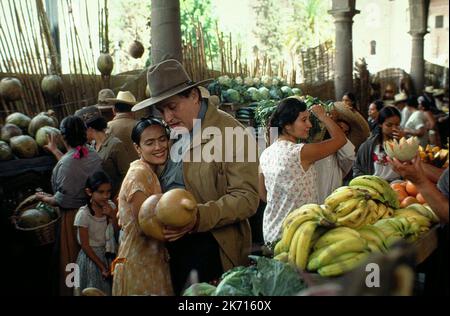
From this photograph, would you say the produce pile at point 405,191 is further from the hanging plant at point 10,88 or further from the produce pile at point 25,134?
the hanging plant at point 10,88

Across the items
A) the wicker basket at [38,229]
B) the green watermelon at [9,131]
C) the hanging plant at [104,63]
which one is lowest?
the wicker basket at [38,229]

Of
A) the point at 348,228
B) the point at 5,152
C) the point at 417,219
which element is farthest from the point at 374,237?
the point at 5,152

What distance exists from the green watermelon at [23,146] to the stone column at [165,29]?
1693 mm

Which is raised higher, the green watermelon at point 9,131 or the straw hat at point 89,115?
the straw hat at point 89,115

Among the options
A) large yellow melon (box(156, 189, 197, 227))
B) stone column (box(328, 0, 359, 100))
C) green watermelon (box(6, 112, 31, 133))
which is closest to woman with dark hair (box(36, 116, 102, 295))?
green watermelon (box(6, 112, 31, 133))

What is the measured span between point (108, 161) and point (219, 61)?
4788 mm

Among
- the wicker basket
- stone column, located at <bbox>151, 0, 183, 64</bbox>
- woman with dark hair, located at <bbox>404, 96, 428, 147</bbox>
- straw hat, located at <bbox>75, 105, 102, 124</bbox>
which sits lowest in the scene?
the wicker basket

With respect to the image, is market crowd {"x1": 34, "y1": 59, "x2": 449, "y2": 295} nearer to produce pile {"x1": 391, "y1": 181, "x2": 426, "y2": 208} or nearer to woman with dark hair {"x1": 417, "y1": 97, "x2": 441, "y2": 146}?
produce pile {"x1": 391, "y1": 181, "x2": 426, "y2": 208}

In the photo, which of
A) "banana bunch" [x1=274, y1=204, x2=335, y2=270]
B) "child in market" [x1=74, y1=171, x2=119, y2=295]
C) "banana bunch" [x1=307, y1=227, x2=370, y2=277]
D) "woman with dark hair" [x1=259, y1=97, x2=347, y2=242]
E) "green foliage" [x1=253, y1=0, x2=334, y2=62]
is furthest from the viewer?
"green foliage" [x1=253, y1=0, x2=334, y2=62]

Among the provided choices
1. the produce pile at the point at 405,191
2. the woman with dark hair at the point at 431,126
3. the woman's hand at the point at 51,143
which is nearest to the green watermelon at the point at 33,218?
the woman's hand at the point at 51,143

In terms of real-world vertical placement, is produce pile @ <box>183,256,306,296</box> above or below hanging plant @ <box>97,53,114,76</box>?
below

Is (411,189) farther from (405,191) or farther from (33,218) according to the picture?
(33,218)

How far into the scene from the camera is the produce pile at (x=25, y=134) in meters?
5.01

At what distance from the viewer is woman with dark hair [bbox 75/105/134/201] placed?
15.2ft
